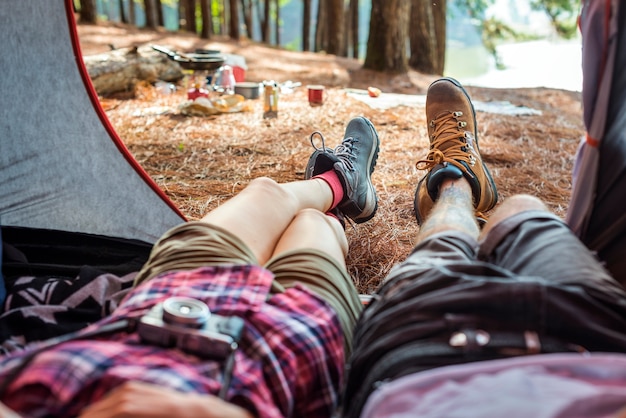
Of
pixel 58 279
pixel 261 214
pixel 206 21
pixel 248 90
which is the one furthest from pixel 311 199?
pixel 206 21

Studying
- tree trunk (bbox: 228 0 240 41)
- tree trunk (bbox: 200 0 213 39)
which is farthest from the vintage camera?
tree trunk (bbox: 228 0 240 41)

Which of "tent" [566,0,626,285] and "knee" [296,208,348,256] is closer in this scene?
"tent" [566,0,626,285]

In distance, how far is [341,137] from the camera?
10.8ft

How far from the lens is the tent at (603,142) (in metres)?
0.97

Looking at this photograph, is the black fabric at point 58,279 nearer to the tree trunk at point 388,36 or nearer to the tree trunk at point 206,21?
the tree trunk at point 388,36

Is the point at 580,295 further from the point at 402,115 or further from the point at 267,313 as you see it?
the point at 402,115

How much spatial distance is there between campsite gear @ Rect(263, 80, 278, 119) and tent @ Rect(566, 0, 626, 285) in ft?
9.45

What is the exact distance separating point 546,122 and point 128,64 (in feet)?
9.81

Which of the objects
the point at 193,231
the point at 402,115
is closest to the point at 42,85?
the point at 193,231

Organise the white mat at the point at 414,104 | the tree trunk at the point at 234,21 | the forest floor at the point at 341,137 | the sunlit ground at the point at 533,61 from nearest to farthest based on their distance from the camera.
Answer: the forest floor at the point at 341,137
the white mat at the point at 414,104
the tree trunk at the point at 234,21
the sunlit ground at the point at 533,61

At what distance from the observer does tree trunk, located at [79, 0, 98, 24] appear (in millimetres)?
8242

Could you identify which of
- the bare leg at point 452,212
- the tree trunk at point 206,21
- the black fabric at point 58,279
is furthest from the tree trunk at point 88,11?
the bare leg at point 452,212

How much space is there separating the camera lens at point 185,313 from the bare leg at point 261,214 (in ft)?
1.10

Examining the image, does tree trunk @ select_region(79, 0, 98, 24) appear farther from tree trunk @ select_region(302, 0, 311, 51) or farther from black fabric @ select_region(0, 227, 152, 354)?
black fabric @ select_region(0, 227, 152, 354)
